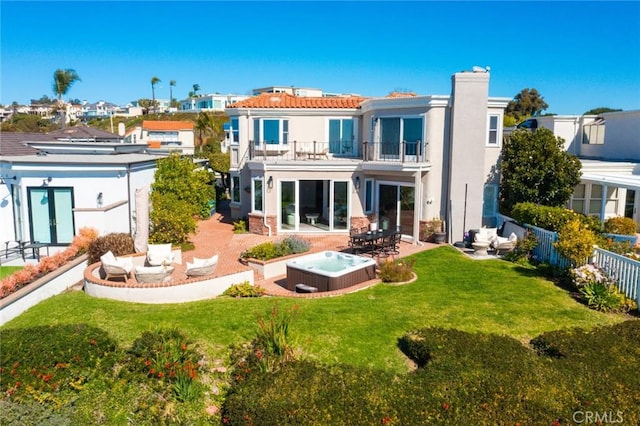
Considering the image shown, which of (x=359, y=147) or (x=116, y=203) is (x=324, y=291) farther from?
(x=359, y=147)

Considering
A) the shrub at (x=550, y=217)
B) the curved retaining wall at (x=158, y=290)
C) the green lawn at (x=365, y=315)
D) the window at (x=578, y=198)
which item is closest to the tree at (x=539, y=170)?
the shrub at (x=550, y=217)

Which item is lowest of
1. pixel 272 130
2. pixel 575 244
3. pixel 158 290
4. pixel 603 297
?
pixel 158 290

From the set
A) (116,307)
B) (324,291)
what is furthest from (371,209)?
(116,307)

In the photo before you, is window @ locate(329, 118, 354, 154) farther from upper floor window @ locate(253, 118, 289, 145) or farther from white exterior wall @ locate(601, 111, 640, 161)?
white exterior wall @ locate(601, 111, 640, 161)

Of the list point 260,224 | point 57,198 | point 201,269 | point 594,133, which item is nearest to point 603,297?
point 201,269

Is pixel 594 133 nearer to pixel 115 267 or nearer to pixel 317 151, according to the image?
pixel 317 151

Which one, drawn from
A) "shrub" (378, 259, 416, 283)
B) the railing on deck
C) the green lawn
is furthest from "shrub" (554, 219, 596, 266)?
the railing on deck

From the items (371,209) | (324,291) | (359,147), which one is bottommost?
(324,291)
